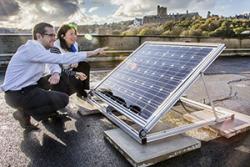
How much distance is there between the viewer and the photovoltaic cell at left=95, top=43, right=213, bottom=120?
10.5 feet

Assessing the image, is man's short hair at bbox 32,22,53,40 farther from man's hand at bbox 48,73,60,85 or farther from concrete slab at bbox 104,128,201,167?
concrete slab at bbox 104,128,201,167

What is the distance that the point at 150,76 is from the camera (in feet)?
12.2

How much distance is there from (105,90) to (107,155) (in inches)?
59.2

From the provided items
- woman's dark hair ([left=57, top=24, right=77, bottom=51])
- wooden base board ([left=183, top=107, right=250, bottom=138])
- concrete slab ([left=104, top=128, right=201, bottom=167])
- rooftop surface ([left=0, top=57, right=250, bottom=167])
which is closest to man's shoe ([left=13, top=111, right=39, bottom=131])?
rooftop surface ([left=0, top=57, right=250, bottom=167])

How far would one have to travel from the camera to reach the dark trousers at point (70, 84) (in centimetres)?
407

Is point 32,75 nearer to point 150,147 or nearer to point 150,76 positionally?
point 150,76

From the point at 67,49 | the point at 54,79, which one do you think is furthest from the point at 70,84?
the point at 54,79

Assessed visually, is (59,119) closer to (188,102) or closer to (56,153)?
(56,153)

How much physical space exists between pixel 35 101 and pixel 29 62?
1.69 ft

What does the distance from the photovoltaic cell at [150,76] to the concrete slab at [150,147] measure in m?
0.34

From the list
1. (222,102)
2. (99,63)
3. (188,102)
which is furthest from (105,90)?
(99,63)

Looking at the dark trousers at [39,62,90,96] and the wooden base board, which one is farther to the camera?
the dark trousers at [39,62,90,96]

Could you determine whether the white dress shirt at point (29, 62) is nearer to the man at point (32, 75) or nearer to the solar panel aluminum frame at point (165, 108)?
the man at point (32, 75)

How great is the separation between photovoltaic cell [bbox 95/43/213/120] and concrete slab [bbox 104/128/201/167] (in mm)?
337
